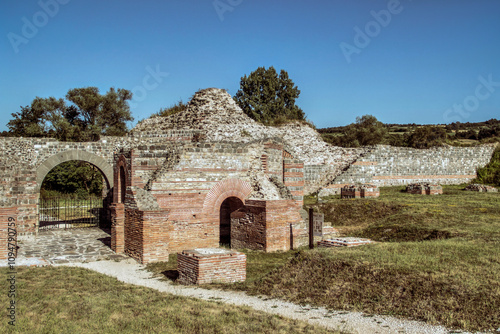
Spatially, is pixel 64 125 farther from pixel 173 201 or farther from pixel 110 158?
pixel 173 201

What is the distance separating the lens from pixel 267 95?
46.7 m

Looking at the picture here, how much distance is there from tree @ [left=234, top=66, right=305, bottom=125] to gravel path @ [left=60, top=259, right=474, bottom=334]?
37.8 metres

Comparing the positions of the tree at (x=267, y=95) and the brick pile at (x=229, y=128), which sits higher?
the tree at (x=267, y=95)

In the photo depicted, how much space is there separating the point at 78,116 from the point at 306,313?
36.5 m

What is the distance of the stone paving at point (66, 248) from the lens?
10460 millimetres

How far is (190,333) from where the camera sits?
5109 mm

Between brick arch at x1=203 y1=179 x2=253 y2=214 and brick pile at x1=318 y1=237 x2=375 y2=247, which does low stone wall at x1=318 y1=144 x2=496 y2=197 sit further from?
brick pile at x1=318 y1=237 x2=375 y2=247

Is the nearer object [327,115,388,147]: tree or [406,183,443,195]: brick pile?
[406,183,443,195]: brick pile

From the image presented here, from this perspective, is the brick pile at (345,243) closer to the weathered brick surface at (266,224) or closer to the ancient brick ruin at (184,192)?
the weathered brick surface at (266,224)

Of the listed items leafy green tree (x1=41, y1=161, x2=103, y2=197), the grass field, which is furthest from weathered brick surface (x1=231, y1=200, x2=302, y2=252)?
leafy green tree (x1=41, y1=161, x2=103, y2=197)

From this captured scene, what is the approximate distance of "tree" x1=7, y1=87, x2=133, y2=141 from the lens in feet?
112

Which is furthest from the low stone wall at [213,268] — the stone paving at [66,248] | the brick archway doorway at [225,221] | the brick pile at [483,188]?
the brick pile at [483,188]

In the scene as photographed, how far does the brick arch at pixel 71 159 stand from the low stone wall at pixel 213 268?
11.1 metres

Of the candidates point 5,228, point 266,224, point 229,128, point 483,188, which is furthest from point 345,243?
point 483,188
